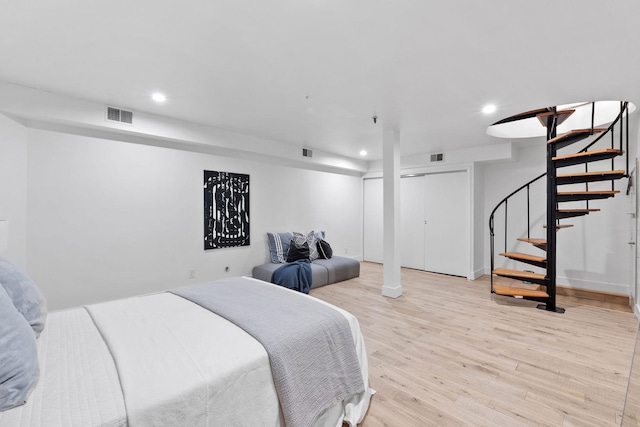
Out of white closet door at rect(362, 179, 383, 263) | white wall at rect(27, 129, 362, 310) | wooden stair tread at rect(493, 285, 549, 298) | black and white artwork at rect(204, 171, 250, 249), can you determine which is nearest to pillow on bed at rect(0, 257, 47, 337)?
white wall at rect(27, 129, 362, 310)

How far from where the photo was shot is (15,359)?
105 centimetres

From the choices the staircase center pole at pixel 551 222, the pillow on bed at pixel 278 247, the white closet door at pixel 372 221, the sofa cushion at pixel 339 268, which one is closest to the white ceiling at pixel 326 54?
the staircase center pole at pixel 551 222

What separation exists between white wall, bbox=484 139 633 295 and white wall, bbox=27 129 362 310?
167 inches

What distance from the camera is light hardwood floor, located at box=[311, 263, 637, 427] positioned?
5.98 ft

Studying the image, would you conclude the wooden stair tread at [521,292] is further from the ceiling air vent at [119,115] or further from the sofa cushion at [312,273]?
the ceiling air vent at [119,115]

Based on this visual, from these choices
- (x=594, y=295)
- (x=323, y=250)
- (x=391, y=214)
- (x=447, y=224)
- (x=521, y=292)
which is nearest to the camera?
(x=521, y=292)

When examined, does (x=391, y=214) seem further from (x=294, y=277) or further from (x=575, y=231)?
(x=575, y=231)

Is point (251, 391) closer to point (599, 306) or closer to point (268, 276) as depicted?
point (268, 276)

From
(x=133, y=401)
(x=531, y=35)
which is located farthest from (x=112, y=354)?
(x=531, y=35)

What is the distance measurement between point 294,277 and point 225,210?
145 centimetres

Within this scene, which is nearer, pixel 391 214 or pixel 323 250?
pixel 391 214

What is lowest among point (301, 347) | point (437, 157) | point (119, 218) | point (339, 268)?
point (339, 268)

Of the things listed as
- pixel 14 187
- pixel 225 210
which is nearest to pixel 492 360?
pixel 225 210

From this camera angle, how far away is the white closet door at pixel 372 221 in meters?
6.59
